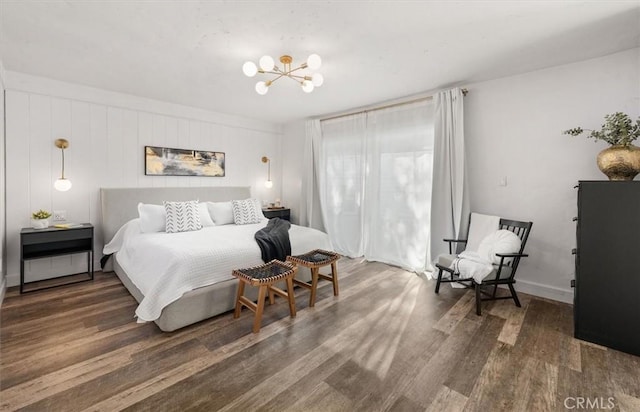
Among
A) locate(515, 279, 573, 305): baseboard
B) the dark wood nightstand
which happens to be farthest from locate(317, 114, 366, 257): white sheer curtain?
locate(515, 279, 573, 305): baseboard

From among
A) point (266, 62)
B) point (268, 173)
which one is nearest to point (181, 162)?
point (268, 173)

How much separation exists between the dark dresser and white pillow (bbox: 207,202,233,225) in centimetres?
406

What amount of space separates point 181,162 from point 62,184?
4.99 ft

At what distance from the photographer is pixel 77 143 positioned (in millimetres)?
3809

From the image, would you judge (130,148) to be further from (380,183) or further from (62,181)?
(380,183)

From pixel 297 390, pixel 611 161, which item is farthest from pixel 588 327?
pixel 297 390

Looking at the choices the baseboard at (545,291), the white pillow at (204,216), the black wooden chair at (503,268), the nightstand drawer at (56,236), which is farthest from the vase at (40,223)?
the baseboard at (545,291)

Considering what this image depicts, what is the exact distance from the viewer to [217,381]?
6.15 ft

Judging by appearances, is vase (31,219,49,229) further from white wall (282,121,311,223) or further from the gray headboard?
white wall (282,121,311,223)

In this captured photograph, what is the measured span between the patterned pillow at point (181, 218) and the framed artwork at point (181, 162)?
955mm

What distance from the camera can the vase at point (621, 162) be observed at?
236 centimetres

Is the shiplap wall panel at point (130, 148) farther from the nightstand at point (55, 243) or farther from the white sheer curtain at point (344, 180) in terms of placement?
the white sheer curtain at point (344, 180)

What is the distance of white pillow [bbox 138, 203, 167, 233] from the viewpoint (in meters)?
3.65

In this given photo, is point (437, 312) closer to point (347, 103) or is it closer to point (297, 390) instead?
point (297, 390)
